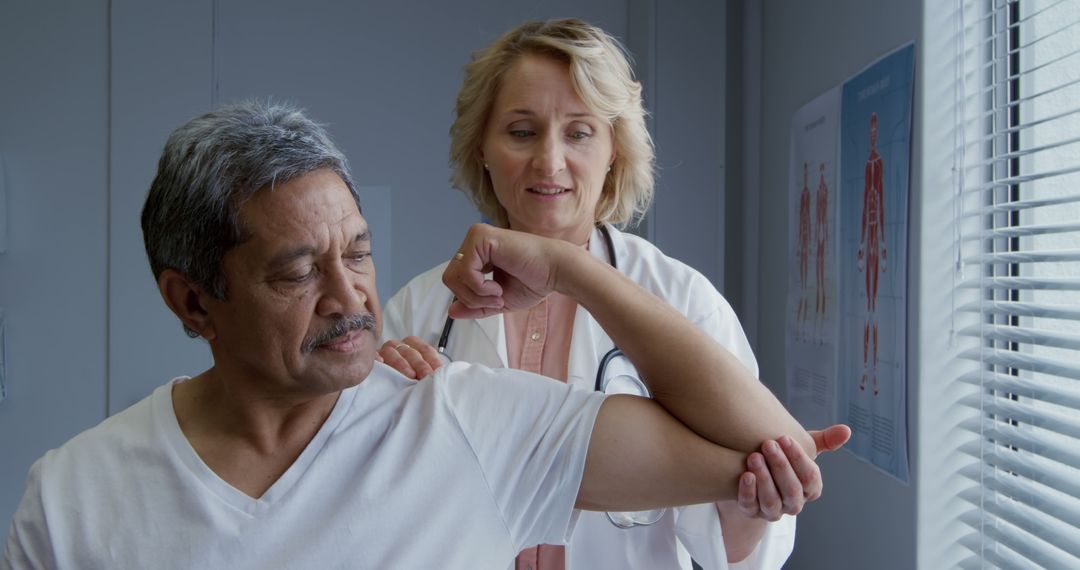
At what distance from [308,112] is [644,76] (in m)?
1.11

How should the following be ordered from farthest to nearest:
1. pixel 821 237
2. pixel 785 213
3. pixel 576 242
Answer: pixel 785 213, pixel 821 237, pixel 576 242

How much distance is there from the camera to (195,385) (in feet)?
3.88

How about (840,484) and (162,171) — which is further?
(840,484)

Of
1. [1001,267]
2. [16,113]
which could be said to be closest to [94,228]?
[16,113]

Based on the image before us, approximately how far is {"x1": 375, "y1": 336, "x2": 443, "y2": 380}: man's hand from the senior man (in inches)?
4.3

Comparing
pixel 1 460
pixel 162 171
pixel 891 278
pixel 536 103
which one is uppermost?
pixel 536 103

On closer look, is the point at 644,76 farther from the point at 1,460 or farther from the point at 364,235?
the point at 1,460

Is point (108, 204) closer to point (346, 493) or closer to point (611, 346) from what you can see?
point (611, 346)

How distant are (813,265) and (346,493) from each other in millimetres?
1488

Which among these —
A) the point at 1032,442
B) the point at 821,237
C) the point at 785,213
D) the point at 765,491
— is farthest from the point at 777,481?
the point at 785,213

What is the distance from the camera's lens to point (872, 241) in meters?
1.83

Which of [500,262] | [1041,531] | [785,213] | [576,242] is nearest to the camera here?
[500,262]

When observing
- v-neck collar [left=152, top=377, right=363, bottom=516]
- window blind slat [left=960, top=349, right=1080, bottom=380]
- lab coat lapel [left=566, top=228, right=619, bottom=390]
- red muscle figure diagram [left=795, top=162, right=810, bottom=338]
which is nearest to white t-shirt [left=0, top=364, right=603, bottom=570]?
v-neck collar [left=152, top=377, right=363, bottom=516]

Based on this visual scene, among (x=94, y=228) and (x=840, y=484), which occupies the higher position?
(x=94, y=228)
